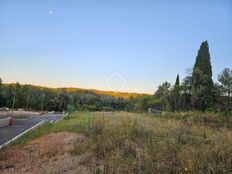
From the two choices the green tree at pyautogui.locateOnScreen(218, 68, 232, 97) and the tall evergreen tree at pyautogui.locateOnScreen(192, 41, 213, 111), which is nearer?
the tall evergreen tree at pyautogui.locateOnScreen(192, 41, 213, 111)

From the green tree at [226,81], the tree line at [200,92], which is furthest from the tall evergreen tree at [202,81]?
the green tree at [226,81]

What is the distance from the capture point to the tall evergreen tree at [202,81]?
2903 centimetres

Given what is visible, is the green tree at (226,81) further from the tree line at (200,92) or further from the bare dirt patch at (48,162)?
the bare dirt patch at (48,162)

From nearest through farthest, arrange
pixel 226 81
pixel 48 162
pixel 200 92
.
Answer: pixel 48 162 → pixel 200 92 → pixel 226 81

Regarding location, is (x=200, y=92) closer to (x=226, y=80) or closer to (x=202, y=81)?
(x=202, y=81)

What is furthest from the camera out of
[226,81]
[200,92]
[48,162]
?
[226,81]

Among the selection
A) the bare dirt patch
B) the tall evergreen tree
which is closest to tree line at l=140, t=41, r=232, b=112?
the tall evergreen tree

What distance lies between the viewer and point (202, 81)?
29594 millimetres

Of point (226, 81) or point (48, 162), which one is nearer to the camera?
point (48, 162)

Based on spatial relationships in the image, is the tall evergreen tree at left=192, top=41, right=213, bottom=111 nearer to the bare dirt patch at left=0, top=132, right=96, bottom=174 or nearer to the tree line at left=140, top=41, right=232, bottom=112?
the tree line at left=140, top=41, right=232, bottom=112

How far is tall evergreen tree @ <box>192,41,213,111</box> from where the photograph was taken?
2903 cm

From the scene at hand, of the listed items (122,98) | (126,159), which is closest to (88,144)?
(126,159)

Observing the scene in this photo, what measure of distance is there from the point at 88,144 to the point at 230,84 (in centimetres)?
3874

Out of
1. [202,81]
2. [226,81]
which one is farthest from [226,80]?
[202,81]
